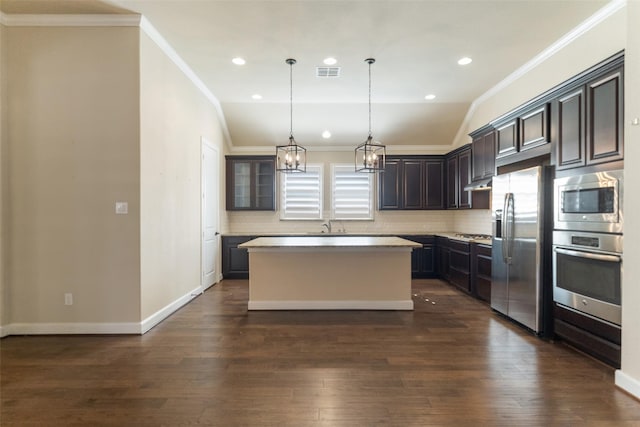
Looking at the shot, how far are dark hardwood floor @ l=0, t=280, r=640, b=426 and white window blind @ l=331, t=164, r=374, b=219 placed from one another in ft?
11.5

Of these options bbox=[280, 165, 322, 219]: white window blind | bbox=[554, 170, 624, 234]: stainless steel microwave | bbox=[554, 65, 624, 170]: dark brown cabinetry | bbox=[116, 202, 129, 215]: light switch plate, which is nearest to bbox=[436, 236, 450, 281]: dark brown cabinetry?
bbox=[280, 165, 322, 219]: white window blind

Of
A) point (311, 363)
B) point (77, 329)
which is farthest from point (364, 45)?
point (77, 329)

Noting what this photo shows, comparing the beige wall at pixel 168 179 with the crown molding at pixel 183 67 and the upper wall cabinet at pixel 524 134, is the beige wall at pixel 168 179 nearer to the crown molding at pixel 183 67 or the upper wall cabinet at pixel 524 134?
the crown molding at pixel 183 67

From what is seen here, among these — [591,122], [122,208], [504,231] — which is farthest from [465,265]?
[122,208]

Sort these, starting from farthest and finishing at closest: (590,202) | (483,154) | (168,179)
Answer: (483,154), (168,179), (590,202)

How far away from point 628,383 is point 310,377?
7.50 feet

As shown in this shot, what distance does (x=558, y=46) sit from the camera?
3873 millimetres

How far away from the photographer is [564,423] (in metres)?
2.03

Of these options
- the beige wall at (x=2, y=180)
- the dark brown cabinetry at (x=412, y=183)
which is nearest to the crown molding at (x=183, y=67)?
the beige wall at (x=2, y=180)

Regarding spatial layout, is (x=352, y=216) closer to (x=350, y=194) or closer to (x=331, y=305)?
(x=350, y=194)

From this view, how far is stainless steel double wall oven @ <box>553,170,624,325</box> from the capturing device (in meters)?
2.63

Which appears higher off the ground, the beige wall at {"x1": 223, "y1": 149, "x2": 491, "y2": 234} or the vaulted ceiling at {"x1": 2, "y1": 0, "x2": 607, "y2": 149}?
the vaulted ceiling at {"x1": 2, "y1": 0, "x2": 607, "y2": 149}

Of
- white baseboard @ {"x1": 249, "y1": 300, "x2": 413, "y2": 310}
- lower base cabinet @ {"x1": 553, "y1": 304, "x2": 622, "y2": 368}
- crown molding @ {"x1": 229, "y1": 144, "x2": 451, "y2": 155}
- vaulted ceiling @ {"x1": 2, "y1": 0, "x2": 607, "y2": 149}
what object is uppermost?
vaulted ceiling @ {"x1": 2, "y1": 0, "x2": 607, "y2": 149}

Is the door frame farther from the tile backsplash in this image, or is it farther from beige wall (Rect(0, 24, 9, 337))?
beige wall (Rect(0, 24, 9, 337))
